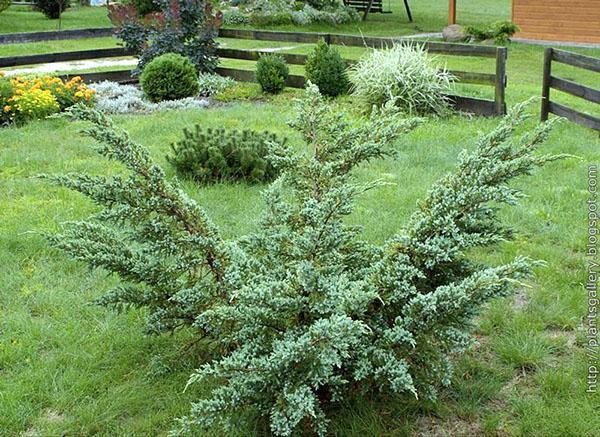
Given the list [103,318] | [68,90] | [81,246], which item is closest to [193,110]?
[68,90]

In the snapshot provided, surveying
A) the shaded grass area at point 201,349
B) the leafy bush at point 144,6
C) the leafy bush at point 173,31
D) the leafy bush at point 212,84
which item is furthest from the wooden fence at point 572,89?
the leafy bush at point 144,6

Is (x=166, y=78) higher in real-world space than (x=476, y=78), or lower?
higher

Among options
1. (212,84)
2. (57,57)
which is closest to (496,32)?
(212,84)

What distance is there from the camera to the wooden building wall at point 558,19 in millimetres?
18766

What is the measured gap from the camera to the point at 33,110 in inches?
368

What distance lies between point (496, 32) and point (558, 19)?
1870 millimetres

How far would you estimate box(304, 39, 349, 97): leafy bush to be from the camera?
1126 centimetres

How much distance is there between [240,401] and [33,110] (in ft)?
25.2

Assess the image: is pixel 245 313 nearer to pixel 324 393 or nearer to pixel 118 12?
pixel 324 393

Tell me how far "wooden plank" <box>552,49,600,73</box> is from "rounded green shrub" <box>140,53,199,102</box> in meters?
5.69

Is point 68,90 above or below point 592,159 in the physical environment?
above

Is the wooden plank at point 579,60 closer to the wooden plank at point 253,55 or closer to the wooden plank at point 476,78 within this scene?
the wooden plank at point 476,78

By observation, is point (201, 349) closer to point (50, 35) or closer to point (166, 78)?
point (166, 78)

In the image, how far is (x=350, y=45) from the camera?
12055mm
